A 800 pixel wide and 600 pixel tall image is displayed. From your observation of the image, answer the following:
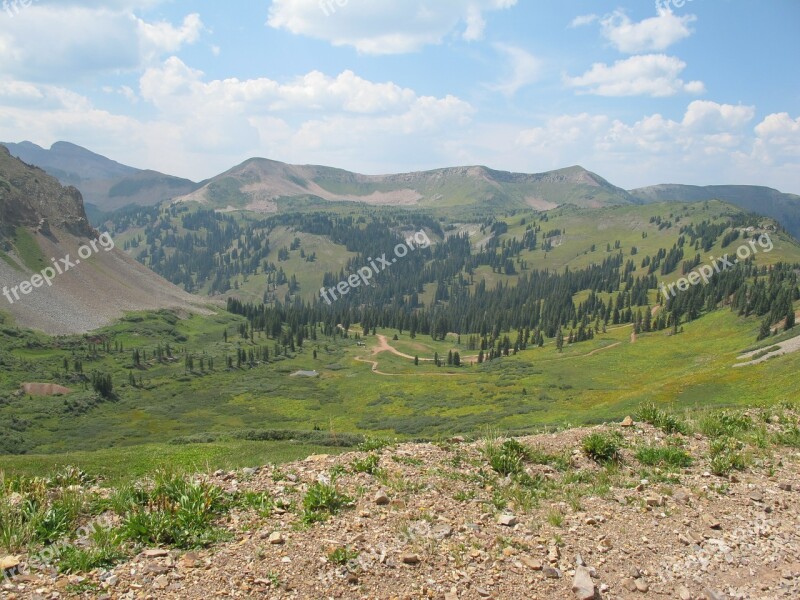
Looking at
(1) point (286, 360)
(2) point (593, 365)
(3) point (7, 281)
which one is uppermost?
(3) point (7, 281)

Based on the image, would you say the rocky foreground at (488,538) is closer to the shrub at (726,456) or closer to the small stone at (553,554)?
the small stone at (553,554)

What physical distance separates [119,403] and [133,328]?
251 feet

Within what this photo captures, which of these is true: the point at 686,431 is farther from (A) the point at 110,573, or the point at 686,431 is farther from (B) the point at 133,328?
(B) the point at 133,328

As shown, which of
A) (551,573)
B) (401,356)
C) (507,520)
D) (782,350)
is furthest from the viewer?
(401,356)

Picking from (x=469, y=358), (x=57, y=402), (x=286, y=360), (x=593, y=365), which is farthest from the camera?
(x=469, y=358)

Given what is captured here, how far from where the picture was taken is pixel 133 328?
17375 centimetres

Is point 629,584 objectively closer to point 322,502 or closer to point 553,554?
point 553,554

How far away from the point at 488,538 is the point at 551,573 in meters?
1.66

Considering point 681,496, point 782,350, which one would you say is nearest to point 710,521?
point 681,496

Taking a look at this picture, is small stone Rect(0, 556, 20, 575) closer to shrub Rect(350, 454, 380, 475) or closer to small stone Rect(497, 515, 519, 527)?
shrub Rect(350, 454, 380, 475)

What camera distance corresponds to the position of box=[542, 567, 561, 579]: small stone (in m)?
10.3

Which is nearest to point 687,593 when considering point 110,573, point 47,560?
point 110,573

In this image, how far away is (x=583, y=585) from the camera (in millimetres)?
9922

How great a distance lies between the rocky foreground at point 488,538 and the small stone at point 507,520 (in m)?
0.02
